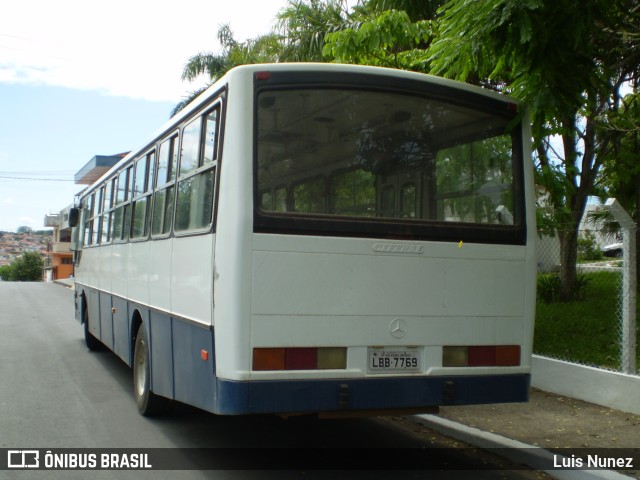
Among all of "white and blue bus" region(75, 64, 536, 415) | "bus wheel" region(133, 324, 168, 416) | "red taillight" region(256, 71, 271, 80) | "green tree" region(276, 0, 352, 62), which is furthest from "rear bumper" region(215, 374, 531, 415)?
"green tree" region(276, 0, 352, 62)

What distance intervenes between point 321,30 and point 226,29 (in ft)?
36.8

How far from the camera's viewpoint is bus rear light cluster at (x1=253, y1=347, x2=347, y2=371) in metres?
5.22

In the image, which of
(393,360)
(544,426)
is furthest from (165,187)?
(544,426)

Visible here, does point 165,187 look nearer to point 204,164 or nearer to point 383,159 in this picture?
point 204,164

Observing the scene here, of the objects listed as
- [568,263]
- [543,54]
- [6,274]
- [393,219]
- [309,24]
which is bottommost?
[6,274]

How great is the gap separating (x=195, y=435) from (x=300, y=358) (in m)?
2.49

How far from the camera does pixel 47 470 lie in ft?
19.9

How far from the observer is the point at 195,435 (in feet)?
24.0

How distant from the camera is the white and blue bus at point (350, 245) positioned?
5.29 meters

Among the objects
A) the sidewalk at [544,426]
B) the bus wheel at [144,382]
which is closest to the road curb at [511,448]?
the sidewalk at [544,426]

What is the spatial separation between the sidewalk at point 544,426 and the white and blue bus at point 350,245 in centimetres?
103

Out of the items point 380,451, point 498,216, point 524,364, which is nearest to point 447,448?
point 380,451

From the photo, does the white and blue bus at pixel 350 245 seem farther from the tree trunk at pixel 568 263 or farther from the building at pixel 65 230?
the building at pixel 65 230

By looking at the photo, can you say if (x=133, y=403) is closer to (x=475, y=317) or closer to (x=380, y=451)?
(x=380, y=451)
